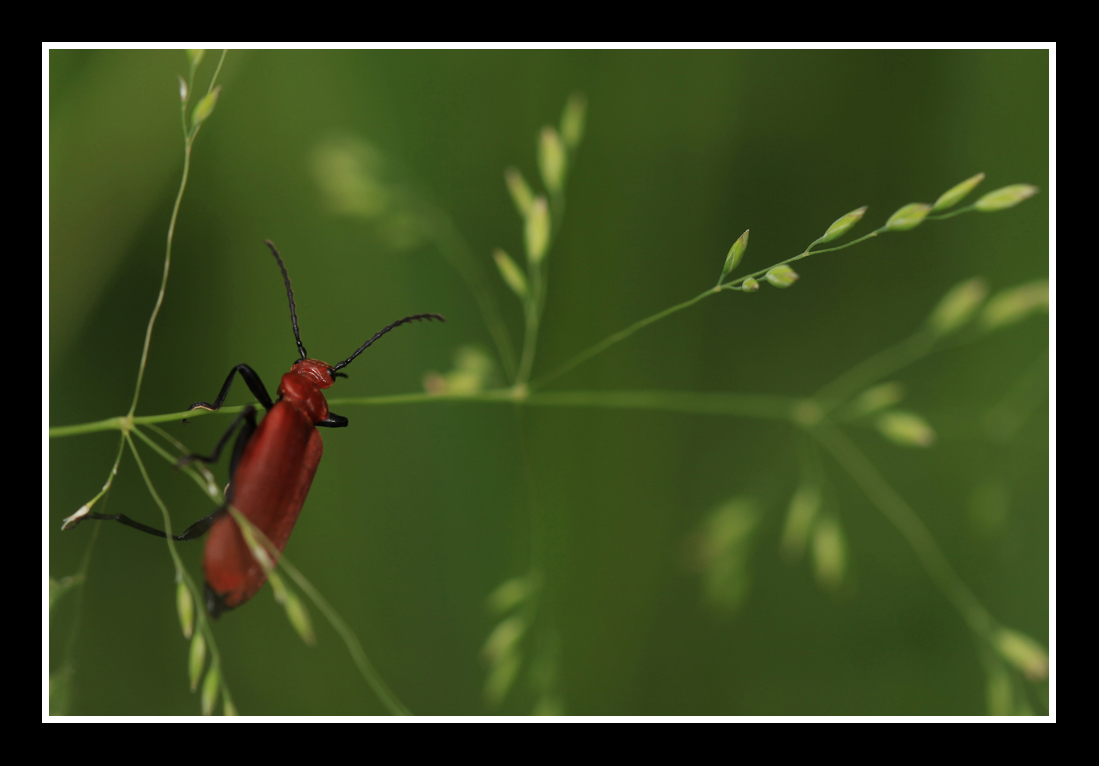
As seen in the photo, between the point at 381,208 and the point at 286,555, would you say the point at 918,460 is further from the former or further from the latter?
the point at 286,555

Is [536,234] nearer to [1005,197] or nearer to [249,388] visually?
[249,388]

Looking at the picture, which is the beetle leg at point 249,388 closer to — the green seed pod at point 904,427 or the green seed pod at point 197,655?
the green seed pod at point 197,655

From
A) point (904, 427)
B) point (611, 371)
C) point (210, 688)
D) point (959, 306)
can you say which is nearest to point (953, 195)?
point (959, 306)

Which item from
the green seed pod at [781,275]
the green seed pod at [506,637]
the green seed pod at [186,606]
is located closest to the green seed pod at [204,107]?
the green seed pod at [186,606]

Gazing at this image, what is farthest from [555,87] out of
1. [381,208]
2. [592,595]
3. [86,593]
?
[86,593]

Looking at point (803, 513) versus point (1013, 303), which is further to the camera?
point (803, 513)
